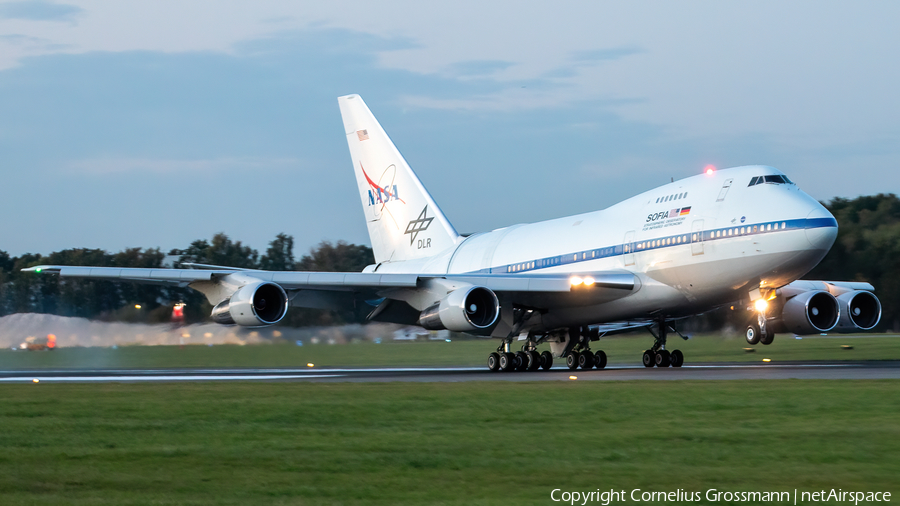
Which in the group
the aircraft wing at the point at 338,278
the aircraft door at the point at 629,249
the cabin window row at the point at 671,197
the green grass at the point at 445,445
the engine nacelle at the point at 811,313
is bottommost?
the green grass at the point at 445,445

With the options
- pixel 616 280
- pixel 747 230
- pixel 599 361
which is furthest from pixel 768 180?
pixel 599 361

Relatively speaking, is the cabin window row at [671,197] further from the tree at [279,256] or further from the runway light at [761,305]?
the tree at [279,256]

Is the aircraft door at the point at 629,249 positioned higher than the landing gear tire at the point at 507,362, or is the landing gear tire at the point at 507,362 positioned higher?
the aircraft door at the point at 629,249

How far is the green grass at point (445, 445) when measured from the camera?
811 cm

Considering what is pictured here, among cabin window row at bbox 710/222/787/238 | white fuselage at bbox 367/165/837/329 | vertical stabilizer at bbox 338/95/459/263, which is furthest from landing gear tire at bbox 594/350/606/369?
vertical stabilizer at bbox 338/95/459/263

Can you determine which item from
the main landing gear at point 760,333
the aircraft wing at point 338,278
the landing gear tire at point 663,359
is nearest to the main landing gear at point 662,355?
the landing gear tire at point 663,359

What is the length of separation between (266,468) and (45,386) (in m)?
13.9

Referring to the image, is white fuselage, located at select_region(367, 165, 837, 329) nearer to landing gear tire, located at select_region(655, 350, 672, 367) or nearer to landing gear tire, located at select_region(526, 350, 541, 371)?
landing gear tire, located at select_region(526, 350, 541, 371)

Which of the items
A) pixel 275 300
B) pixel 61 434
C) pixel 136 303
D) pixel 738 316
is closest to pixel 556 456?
pixel 61 434

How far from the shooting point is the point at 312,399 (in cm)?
1633

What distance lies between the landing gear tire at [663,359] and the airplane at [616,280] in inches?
1.6

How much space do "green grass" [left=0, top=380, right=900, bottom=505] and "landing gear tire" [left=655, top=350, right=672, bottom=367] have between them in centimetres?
1094

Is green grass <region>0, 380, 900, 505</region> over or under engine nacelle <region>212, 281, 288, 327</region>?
under

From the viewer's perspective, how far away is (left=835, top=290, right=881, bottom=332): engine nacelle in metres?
27.7
